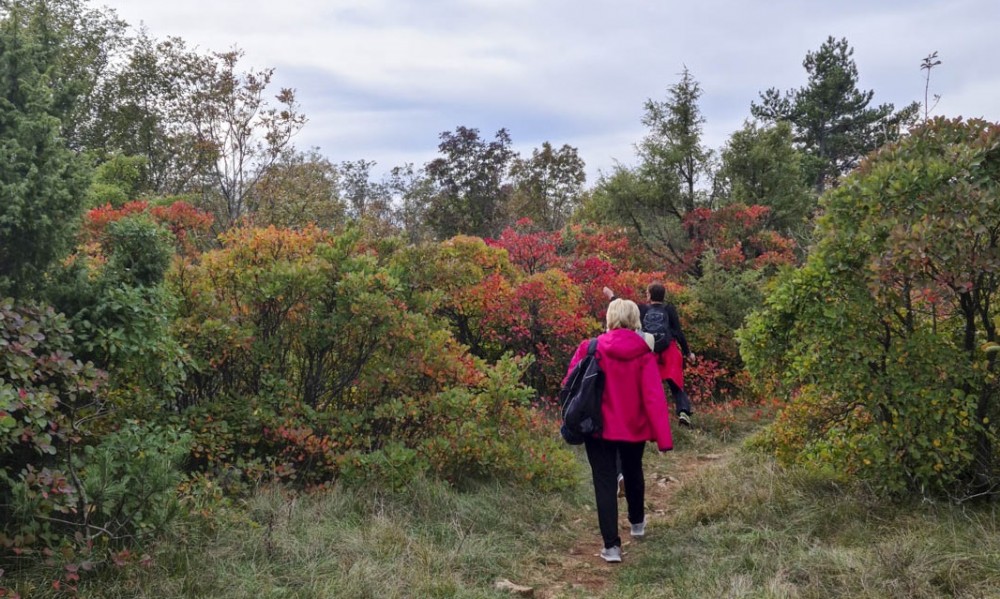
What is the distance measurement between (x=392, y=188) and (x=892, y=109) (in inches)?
1053

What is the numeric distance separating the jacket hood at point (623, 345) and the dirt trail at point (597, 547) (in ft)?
4.41

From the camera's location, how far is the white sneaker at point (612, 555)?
14.3ft

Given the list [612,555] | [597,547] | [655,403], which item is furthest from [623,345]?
[597,547]

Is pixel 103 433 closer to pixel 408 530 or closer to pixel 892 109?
pixel 408 530

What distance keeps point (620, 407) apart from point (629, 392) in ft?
0.39

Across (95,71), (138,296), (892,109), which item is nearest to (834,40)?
(892,109)

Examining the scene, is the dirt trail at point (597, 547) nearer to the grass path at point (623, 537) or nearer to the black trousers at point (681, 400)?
the grass path at point (623, 537)

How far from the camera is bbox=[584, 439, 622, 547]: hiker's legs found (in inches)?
172

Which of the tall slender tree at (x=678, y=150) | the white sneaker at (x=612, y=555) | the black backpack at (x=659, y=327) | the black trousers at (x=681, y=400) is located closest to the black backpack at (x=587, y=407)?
the white sneaker at (x=612, y=555)

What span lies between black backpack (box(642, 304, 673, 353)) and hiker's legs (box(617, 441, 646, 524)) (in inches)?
57.3

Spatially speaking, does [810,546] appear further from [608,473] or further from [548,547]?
[548,547]

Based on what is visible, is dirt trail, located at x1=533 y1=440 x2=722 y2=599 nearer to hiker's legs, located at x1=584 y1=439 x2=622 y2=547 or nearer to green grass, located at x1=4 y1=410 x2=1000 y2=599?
green grass, located at x1=4 y1=410 x2=1000 y2=599

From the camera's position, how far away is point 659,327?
5.87 meters

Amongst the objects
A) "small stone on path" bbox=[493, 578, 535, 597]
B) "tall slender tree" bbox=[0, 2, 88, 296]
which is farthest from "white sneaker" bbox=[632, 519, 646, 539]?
"tall slender tree" bbox=[0, 2, 88, 296]
